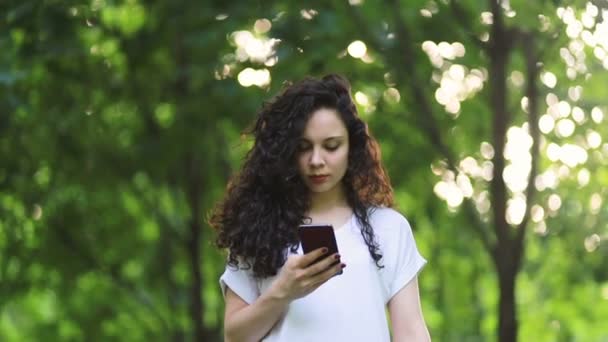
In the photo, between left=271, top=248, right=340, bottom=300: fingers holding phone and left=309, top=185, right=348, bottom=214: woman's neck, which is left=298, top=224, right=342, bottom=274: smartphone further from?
left=309, top=185, right=348, bottom=214: woman's neck

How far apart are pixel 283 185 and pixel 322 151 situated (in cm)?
16

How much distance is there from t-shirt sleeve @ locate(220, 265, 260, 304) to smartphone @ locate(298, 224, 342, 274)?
0.34m

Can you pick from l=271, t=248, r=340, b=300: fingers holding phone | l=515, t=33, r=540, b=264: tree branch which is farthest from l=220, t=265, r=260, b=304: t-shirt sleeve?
l=515, t=33, r=540, b=264: tree branch

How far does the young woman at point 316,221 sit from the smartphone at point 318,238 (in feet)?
0.50

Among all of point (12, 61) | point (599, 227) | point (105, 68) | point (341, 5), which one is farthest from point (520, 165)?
point (12, 61)

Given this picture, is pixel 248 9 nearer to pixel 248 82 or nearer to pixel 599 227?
pixel 248 82

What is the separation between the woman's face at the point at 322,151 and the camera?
14.1 feet

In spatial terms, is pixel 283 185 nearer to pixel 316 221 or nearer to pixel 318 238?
pixel 316 221

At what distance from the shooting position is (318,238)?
4051 millimetres

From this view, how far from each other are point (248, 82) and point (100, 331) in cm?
568

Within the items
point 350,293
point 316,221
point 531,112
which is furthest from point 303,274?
point 531,112

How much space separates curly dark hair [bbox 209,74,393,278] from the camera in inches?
169

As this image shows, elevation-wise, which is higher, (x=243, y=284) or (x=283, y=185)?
(x=283, y=185)

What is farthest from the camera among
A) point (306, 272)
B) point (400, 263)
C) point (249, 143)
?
point (249, 143)
